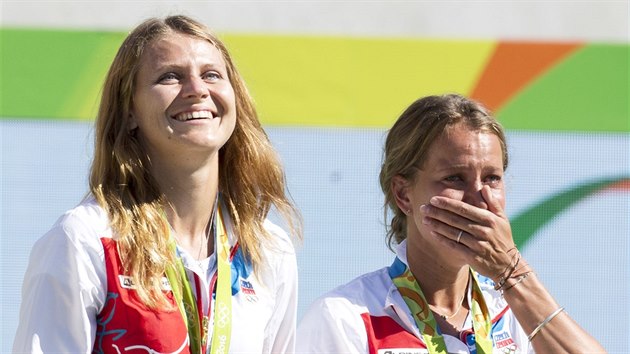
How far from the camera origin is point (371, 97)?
6707 mm

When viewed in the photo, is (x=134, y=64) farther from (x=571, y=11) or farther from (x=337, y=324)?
(x=571, y=11)

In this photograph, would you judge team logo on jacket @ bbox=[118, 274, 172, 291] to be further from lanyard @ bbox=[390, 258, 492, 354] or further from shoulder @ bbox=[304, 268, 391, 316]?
lanyard @ bbox=[390, 258, 492, 354]

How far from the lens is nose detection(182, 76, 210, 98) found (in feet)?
7.50

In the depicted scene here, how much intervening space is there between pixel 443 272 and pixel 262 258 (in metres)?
0.47

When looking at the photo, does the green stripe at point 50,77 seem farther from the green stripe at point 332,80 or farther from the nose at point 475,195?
the nose at point 475,195

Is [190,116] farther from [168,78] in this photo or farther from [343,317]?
[343,317]

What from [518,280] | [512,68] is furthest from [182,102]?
[512,68]

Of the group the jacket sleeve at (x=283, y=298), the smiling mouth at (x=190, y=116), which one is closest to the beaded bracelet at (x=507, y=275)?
the jacket sleeve at (x=283, y=298)

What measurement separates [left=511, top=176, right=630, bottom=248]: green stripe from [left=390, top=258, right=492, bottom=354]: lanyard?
4037 millimetres

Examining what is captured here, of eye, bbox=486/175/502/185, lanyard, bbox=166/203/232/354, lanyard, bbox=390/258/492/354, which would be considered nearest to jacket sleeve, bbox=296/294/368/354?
lanyard, bbox=390/258/492/354

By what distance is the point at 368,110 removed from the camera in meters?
6.69

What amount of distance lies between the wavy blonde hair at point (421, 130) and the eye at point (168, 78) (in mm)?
649

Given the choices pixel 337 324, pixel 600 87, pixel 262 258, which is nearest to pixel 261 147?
pixel 262 258

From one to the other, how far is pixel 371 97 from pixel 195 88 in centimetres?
447
